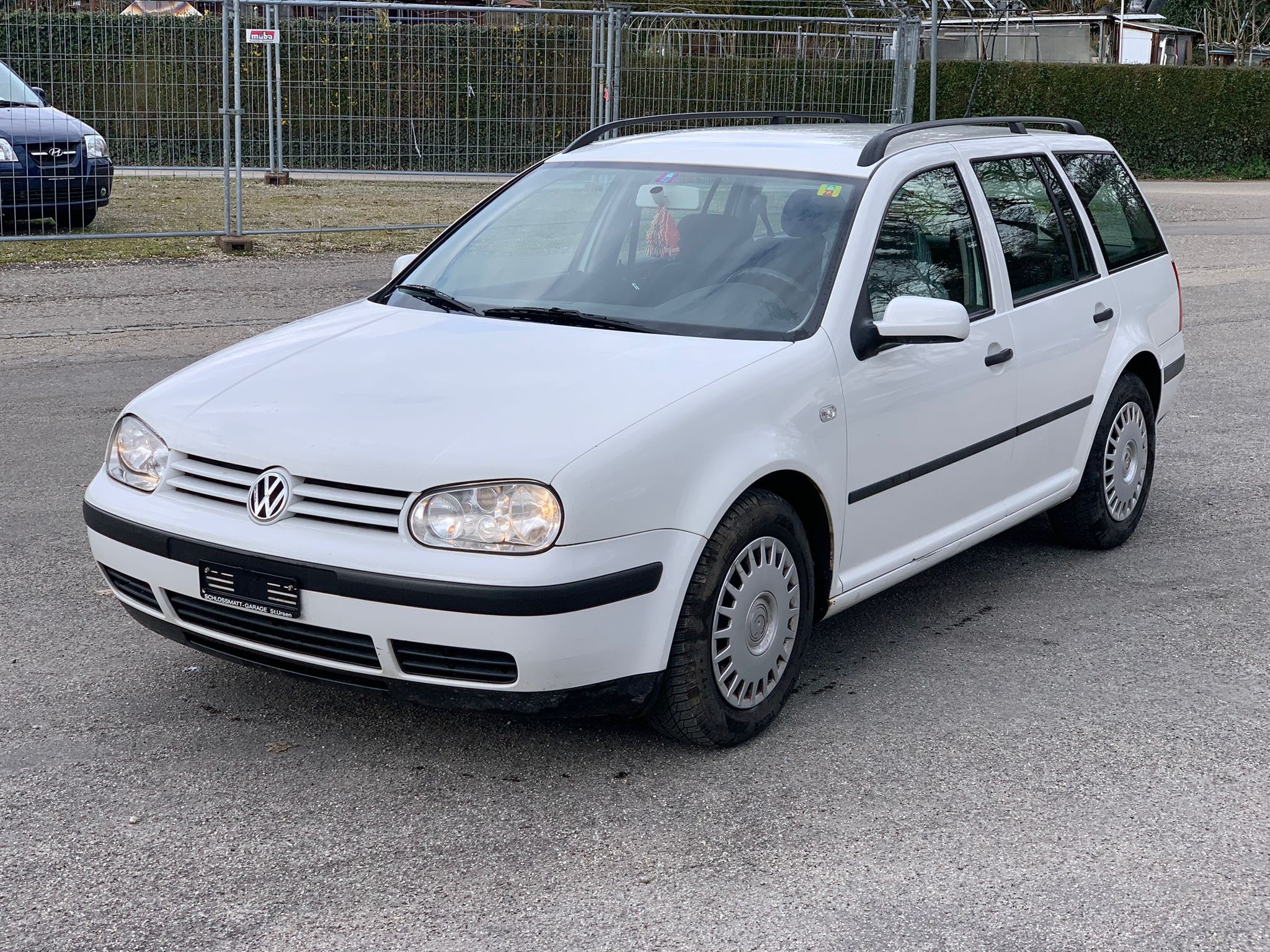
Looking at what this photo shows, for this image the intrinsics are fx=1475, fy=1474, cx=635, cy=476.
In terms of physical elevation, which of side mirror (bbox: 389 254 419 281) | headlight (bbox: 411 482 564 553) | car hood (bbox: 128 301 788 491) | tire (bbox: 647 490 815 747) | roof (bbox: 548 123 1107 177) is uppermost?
roof (bbox: 548 123 1107 177)

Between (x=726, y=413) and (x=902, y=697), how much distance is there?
1.19m

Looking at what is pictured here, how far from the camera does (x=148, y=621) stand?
4.01 meters

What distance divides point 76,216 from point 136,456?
36.6 ft

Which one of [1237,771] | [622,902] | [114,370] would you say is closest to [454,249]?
[622,902]

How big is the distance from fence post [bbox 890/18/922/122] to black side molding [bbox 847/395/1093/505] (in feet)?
37.4

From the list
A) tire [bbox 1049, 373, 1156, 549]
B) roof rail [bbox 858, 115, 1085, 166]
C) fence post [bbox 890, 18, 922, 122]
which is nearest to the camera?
roof rail [bbox 858, 115, 1085, 166]

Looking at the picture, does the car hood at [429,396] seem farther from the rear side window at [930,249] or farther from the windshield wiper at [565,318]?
the rear side window at [930,249]

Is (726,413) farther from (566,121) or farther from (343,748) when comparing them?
(566,121)

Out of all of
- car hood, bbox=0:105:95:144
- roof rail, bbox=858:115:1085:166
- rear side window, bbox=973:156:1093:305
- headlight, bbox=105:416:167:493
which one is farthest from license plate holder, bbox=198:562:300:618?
car hood, bbox=0:105:95:144

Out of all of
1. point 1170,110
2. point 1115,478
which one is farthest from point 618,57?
point 1170,110

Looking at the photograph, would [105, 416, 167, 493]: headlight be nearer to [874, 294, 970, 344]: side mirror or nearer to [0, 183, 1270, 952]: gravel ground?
[0, 183, 1270, 952]: gravel ground

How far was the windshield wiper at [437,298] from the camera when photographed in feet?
15.3

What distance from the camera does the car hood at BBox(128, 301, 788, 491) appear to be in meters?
3.55

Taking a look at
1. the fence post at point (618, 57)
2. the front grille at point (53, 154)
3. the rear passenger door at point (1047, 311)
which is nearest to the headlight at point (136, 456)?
the rear passenger door at point (1047, 311)
